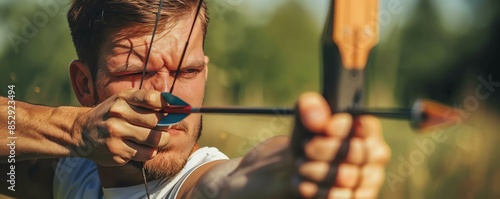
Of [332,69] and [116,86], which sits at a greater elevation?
[332,69]

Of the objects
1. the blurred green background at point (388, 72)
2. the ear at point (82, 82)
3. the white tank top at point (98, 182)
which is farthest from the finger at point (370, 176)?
the blurred green background at point (388, 72)

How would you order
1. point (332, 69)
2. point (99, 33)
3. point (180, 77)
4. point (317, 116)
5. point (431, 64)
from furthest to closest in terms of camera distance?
1. point (431, 64)
2. point (99, 33)
3. point (180, 77)
4. point (332, 69)
5. point (317, 116)

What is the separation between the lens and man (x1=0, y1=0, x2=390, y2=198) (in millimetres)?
1898

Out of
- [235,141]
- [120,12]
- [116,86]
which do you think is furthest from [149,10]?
[235,141]

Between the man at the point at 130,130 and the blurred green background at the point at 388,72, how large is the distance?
113 centimetres

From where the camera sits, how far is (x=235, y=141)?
3945mm

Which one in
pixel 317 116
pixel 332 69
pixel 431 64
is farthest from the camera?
pixel 431 64

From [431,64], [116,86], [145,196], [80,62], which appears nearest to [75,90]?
[80,62]

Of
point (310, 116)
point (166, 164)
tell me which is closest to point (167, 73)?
point (166, 164)

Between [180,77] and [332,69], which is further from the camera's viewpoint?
[180,77]

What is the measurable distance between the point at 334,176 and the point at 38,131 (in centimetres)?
136

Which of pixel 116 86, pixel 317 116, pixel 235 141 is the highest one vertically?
pixel 317 116

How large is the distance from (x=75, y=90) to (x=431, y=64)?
256 cm

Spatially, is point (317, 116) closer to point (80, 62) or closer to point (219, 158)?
point (219, 158)
